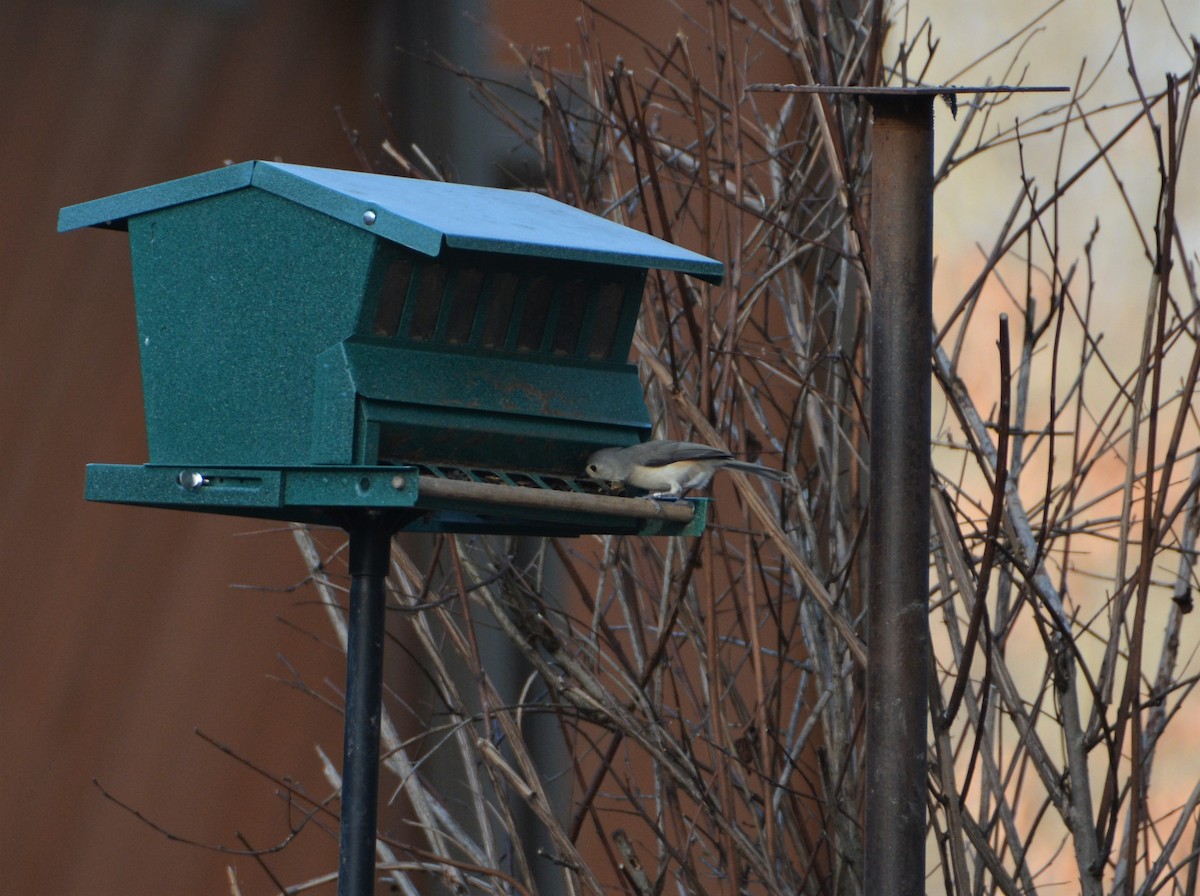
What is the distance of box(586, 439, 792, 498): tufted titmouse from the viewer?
305 cm

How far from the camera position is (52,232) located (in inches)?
231

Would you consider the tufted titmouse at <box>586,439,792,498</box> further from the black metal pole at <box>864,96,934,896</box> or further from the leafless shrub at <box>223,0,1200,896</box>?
the black metal pole at <box>864,96,934,896</box>

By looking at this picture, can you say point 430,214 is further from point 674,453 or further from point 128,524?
point 128,524

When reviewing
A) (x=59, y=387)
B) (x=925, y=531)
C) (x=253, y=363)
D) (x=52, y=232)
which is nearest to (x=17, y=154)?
(x=52, y=232)

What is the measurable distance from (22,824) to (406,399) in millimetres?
3619

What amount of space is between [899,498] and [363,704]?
3.58 feet

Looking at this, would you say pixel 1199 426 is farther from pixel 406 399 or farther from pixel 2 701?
pixel 2 701

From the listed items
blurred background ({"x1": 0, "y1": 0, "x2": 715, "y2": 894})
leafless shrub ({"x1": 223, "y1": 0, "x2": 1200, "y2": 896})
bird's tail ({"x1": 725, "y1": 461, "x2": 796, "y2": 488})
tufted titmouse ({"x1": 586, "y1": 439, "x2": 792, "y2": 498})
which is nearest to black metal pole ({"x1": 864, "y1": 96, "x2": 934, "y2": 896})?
leafless shrub ({"x1": 223, "y1": 0, "x2": 1200, "y2": 896})

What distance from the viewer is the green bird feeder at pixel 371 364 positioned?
2.70 m

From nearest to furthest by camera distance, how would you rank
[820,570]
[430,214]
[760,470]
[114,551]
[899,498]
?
[899,498] < [430,214] < [760,470] < [820,570] < [114,551]

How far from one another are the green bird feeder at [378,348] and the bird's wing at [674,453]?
0.26ft

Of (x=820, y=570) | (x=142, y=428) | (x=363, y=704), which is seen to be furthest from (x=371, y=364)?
(x=142, y=428)

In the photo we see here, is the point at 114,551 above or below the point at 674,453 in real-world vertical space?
below

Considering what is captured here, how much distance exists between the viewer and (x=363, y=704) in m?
2.74
